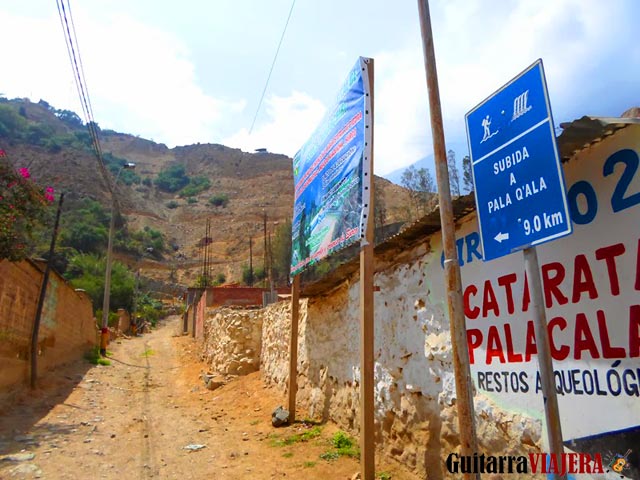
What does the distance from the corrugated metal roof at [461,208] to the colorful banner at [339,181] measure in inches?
17.1

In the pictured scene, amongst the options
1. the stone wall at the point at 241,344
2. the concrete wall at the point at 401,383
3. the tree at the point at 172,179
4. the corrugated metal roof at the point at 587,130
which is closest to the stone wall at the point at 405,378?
the concrete wall at the point at 401,383

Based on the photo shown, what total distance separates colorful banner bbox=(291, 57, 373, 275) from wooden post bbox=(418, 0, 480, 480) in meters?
1.79

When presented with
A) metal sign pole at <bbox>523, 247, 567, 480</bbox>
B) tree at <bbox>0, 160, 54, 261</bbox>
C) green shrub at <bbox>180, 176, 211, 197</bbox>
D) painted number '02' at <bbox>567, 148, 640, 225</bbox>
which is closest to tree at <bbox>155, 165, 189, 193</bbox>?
green shrub at <bbox>180, 176, 211, 197</bbox>

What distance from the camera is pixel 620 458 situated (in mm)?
2686

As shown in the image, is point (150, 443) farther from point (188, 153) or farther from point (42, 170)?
point (188, 153)

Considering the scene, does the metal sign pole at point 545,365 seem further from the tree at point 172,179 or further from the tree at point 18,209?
the tree at point 172,179

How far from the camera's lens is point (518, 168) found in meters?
2.34

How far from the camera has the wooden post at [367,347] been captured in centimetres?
456

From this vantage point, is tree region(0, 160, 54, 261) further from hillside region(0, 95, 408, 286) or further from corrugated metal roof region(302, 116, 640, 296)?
hillside region(0, 95, 408, 286)

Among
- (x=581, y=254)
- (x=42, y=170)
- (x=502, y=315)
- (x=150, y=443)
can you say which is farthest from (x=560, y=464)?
(x=42, y=170)

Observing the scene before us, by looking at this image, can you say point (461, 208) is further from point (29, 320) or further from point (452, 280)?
point (29, 320)

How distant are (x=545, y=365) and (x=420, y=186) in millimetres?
45328

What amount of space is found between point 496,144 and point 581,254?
1123mm

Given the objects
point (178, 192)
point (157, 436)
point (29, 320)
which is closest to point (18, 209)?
point (29, 320)
